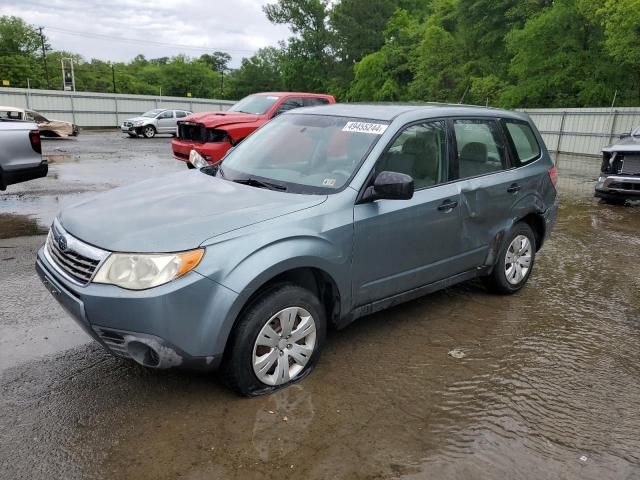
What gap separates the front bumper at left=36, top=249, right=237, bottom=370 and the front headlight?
0.04 m

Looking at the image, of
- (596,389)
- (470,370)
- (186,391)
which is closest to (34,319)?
(186,391)

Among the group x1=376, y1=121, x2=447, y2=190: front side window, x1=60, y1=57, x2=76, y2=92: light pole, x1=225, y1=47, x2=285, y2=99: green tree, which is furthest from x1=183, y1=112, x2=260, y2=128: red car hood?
x1=225, y1=47, x2=285, y2=99: green tree

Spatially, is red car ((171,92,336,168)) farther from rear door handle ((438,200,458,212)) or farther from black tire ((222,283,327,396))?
black tire ((222,283,327,396))

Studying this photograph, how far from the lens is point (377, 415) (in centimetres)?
306

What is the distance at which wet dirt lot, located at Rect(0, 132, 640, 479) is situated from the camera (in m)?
2.64

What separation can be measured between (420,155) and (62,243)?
2565 mm

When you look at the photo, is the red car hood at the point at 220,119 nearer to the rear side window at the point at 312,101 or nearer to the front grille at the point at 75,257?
the rear side window at the point at 312,101

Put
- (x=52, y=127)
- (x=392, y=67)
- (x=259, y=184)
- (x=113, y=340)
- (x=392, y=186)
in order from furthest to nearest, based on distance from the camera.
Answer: (x=392, y=67) → (x=52, y=127) → (x=259, y=184) → (x=392, y=186) → (x=113, y=340)

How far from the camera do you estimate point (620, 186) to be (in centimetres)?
961

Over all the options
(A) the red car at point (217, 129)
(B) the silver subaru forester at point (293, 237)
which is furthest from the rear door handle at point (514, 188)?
(A) the red car at point (217, 129)

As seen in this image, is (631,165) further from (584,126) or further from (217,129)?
(584,126)

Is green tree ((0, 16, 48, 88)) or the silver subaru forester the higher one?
green tree ((0, 16, 48, 88))

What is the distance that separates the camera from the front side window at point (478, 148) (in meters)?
4.35

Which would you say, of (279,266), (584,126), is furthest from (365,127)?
(584,126)
